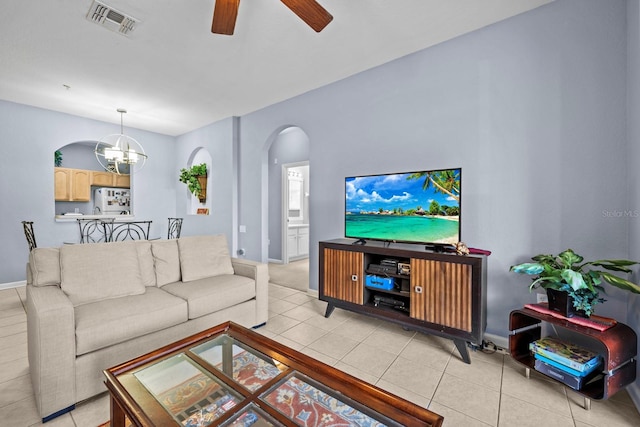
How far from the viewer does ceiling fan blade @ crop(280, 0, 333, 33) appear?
5.65 ft

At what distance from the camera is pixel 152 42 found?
268 centimetres

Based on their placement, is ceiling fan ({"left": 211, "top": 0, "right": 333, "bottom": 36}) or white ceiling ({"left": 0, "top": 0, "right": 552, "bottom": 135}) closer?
ceiling fan ({"left": 211, "top": 0, "right": 333, "bottom": 36})

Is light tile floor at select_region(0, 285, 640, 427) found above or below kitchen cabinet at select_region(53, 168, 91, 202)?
below

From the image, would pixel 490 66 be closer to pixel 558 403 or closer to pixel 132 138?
pixel 558 403

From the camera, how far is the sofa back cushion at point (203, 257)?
262 cm

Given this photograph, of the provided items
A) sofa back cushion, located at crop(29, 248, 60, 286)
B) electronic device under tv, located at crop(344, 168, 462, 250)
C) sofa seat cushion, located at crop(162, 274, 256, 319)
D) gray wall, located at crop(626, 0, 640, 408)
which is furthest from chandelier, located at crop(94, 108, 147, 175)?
gray wall, located at crop(626, 0, 640, 408)

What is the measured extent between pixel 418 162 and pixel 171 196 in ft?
17.6

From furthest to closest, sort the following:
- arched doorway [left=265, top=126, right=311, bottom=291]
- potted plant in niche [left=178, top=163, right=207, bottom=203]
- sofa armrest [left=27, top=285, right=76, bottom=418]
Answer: arched doorway [left=265, top=126, right=311, bottom=291], potted plant in niche [left=178, top=163, right=207, bottom=203], sofa armrest [left=27, top=285, right=76, bottom=418]

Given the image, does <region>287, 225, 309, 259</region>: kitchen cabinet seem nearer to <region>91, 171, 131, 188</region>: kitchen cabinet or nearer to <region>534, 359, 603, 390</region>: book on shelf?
<region>91, 171, 131, 188</region>: kitchen cabinet

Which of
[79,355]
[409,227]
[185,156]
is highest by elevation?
[185,156]

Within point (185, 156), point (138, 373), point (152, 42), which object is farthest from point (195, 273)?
point (185, 156)

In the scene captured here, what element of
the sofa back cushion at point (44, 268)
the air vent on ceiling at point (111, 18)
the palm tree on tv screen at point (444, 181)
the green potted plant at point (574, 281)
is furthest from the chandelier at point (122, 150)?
the green potted plant at point (574, 281)

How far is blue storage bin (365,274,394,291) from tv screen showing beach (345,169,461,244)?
387mm

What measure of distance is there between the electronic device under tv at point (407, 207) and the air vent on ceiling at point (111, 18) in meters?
2.42
